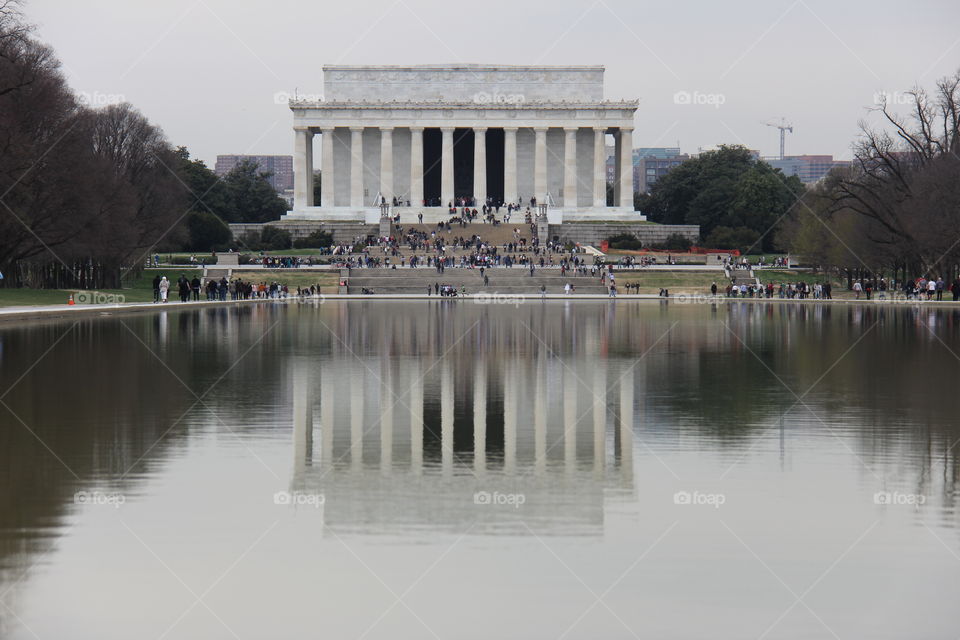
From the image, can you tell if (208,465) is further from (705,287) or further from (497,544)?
(705,287)

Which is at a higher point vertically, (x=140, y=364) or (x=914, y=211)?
(x=914, y=211)

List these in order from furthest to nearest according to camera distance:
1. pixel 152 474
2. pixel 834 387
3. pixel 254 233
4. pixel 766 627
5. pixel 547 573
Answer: pixel 254 233 → pixel 834 387 → pixel 152 474 → pixel 547 573 → pixel 766 627

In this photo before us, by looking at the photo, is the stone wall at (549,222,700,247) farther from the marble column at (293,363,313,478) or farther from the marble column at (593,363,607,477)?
the marble column at (293,363,313,478)

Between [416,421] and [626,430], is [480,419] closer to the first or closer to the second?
[416,421]

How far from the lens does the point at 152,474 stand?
13.8 m

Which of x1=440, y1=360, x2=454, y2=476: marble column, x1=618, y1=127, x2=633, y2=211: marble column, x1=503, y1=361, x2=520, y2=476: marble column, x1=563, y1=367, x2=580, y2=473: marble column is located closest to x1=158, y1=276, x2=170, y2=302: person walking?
x1=440, y1=360, x2=454, y2=476: marble column

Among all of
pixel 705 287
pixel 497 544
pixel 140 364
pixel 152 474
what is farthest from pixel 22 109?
pixel 497 544

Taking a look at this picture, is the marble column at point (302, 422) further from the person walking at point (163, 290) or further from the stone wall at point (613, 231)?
the stone wall at point (613, 231)

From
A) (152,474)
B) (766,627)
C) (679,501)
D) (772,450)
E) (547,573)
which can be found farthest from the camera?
(772,450)

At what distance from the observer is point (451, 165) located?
389 feet

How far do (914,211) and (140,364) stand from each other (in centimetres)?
4983

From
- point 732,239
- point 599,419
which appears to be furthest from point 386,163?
point 599,419

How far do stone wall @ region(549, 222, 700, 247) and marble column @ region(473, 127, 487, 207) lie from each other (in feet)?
38.9

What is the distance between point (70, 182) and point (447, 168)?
197 feet
